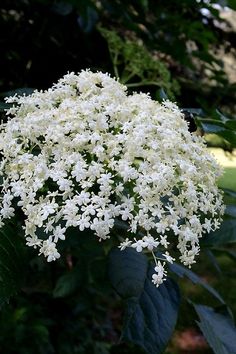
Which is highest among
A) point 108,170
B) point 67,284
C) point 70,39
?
point 70,39

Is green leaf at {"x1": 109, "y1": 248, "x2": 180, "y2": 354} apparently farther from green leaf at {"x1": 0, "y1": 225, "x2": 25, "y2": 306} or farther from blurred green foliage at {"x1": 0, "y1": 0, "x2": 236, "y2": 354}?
blurred green foliage at {"x1": 0, "y1": 0, "x2": 236, "y2": 354}

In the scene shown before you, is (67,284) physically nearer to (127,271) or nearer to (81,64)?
(81,64)

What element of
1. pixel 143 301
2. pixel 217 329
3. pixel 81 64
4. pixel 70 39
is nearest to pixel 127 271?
pixel 143 301

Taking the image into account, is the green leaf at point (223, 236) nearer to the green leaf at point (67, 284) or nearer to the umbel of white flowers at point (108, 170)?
the umbel of white flowers at point (108, 170)

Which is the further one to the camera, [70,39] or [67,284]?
[70,39]

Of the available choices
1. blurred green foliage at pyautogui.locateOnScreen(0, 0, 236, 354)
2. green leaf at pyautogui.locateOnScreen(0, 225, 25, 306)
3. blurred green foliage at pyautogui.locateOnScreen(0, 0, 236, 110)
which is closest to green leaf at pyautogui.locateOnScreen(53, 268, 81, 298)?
blurred green foliage at pyautogui.locateOnScreen(0, 0, 236, 354)

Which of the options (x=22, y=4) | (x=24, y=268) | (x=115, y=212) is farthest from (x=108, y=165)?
(x=22, y=4)

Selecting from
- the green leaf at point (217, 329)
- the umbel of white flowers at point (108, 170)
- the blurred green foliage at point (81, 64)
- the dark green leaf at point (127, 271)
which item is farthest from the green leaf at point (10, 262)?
the blurred green foliage at point (81, 64)
